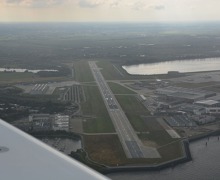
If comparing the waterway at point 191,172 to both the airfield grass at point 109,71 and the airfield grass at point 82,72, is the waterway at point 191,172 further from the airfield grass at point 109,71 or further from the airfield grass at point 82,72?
the airfield grass at point 109,71

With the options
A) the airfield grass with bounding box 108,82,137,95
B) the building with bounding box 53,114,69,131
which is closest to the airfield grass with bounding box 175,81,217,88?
the airfield grass with bounding box 108,82,137,95

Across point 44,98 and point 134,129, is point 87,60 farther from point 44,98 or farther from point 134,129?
point 134,129

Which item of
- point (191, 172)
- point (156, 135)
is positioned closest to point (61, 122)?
point (156, 135)

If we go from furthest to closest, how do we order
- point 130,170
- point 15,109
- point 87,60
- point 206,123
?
point 87,60 → point 15,109 → point 206,123 → point 130,170

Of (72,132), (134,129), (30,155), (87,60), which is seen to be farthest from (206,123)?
(87,60)

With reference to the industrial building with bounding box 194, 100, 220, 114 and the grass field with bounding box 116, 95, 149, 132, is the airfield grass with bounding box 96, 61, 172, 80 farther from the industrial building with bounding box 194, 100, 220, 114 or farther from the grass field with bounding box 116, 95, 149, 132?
the industrial building with bounding box 194, 100, 220, 114

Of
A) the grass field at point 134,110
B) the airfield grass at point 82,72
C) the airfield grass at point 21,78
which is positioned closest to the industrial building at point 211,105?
the grass field at point 134,110
